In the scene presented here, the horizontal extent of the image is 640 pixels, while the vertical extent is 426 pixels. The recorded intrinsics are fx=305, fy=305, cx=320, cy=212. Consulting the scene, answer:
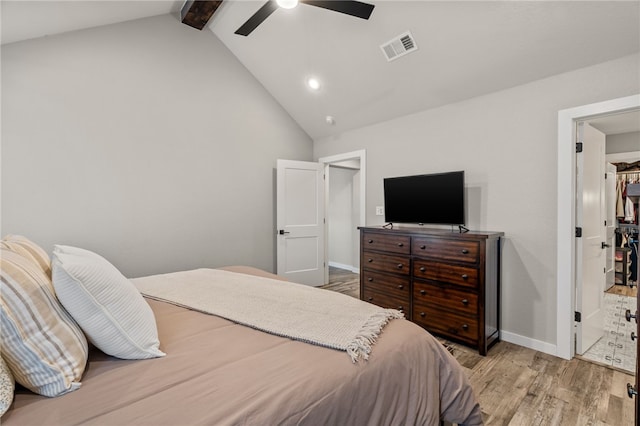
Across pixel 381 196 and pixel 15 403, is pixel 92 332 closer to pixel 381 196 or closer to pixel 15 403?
pixel 15 403

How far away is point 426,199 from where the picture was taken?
324 centimetres

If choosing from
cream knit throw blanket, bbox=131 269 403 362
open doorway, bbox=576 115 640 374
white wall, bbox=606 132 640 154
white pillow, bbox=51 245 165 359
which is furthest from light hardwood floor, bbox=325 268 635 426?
white wall, bbox=606 132 640 154

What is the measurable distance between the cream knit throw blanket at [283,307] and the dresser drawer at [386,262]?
1559 mm

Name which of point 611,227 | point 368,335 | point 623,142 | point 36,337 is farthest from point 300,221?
point 623,142

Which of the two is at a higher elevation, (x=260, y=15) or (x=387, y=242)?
(x=260, y=15)

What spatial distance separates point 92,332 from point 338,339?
0.84 m

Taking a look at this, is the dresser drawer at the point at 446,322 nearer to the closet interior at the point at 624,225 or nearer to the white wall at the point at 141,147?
the white wall at the point at 141,147

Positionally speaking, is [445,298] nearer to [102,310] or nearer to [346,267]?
[102,310]

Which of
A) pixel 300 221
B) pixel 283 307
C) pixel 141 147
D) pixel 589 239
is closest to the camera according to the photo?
pixel 283 307

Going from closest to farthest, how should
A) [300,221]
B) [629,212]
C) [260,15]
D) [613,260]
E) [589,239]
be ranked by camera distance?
[260,15]
[589,239]
[300,221]
[613,260]
[629,212]

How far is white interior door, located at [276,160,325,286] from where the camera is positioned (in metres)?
4.38

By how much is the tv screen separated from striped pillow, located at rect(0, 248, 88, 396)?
295 centimetres

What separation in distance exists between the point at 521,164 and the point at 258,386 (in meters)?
2.91

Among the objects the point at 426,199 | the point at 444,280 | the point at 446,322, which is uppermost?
the point at 426,199
